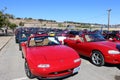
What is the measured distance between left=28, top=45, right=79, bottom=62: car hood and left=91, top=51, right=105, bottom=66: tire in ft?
5.82

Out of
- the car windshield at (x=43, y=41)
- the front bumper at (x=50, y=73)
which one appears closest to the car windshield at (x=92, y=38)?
the car windshield at (x=43, y=41)

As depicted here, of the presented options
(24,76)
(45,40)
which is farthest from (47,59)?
(45,40)

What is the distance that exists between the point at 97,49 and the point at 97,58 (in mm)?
385

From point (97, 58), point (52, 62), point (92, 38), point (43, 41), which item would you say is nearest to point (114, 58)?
point (97, 58)

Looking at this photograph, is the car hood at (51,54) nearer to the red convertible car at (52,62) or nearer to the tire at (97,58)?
the red convertible car at (52,62)

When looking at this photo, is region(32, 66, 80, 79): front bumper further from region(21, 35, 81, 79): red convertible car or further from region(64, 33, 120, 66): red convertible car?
region(64, 33, 120, 66): red convertible car

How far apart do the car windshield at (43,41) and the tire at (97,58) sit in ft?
5.57

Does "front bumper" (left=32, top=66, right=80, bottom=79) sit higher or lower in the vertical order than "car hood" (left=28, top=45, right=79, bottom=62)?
lower

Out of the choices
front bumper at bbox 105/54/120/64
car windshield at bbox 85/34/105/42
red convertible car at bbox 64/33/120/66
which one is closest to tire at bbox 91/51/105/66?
red convertible car at bbox 64/33/120/66

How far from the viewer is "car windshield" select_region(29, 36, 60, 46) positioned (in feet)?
23.5

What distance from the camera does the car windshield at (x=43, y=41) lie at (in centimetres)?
718

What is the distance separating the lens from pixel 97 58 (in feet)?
25.1

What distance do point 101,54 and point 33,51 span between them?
2.82 metres

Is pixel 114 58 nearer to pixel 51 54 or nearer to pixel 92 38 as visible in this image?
pixel 92 38
